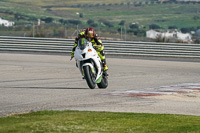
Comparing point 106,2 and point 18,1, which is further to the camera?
point 106,2

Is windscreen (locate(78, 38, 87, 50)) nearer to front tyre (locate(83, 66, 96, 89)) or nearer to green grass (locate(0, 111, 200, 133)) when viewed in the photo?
front tyre (locate(83, 66, 96, 89))

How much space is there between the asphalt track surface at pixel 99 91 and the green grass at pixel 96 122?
1118 mm

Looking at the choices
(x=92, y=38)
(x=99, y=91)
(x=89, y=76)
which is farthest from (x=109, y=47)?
(x=89, y=76)

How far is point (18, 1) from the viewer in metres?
95.8

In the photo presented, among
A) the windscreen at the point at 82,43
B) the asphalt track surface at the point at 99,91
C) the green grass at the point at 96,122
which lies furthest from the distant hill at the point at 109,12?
the green grass at the point at 96,122

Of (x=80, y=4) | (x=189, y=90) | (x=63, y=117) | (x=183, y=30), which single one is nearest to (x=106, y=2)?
→ (x=80, y=4)

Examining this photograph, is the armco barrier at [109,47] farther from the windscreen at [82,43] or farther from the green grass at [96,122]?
the green grass at [96,122]

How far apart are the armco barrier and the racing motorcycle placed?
18.8 metres

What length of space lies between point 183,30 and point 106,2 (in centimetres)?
2924

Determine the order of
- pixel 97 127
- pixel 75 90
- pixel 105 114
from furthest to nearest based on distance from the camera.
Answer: pixel 75 90 < pixel 105 114 < pixel 97 127

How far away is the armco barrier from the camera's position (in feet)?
114

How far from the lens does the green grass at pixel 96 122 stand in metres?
8.77

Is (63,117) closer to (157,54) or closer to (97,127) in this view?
Answer: (97,127)

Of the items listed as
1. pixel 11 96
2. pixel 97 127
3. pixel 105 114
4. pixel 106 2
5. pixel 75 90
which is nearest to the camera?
pixel 97 127
